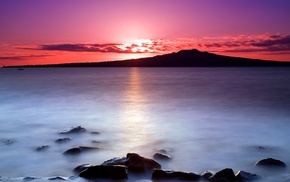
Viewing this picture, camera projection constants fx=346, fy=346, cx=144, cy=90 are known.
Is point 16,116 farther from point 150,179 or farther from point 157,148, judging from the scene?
point 150,179

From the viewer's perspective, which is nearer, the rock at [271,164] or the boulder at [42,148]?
the rock at [271,164]

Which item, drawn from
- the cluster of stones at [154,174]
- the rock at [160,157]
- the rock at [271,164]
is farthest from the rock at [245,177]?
the rock at [160,157]

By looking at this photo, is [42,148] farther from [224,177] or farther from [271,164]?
[271,164]

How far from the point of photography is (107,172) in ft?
27.3

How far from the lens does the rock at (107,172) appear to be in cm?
827

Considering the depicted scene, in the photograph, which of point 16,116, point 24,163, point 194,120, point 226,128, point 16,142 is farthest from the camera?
point 16,116

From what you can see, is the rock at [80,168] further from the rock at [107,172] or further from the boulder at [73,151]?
the boulder at [73,151]

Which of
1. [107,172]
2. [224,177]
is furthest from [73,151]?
[224,177]

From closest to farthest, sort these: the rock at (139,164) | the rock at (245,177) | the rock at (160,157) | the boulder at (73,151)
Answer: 1. the rock at (245,177)
2. the rock at (139,164)
3. the rock at (160,157)
4. the boulder at (73,151)

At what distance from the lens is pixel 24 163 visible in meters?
10.6

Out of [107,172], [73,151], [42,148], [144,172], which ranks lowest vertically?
[42,148]

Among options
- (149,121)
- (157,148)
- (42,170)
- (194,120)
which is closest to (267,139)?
(157,148)

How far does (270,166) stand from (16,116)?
1748 cm

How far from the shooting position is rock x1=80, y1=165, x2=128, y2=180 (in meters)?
8.27
